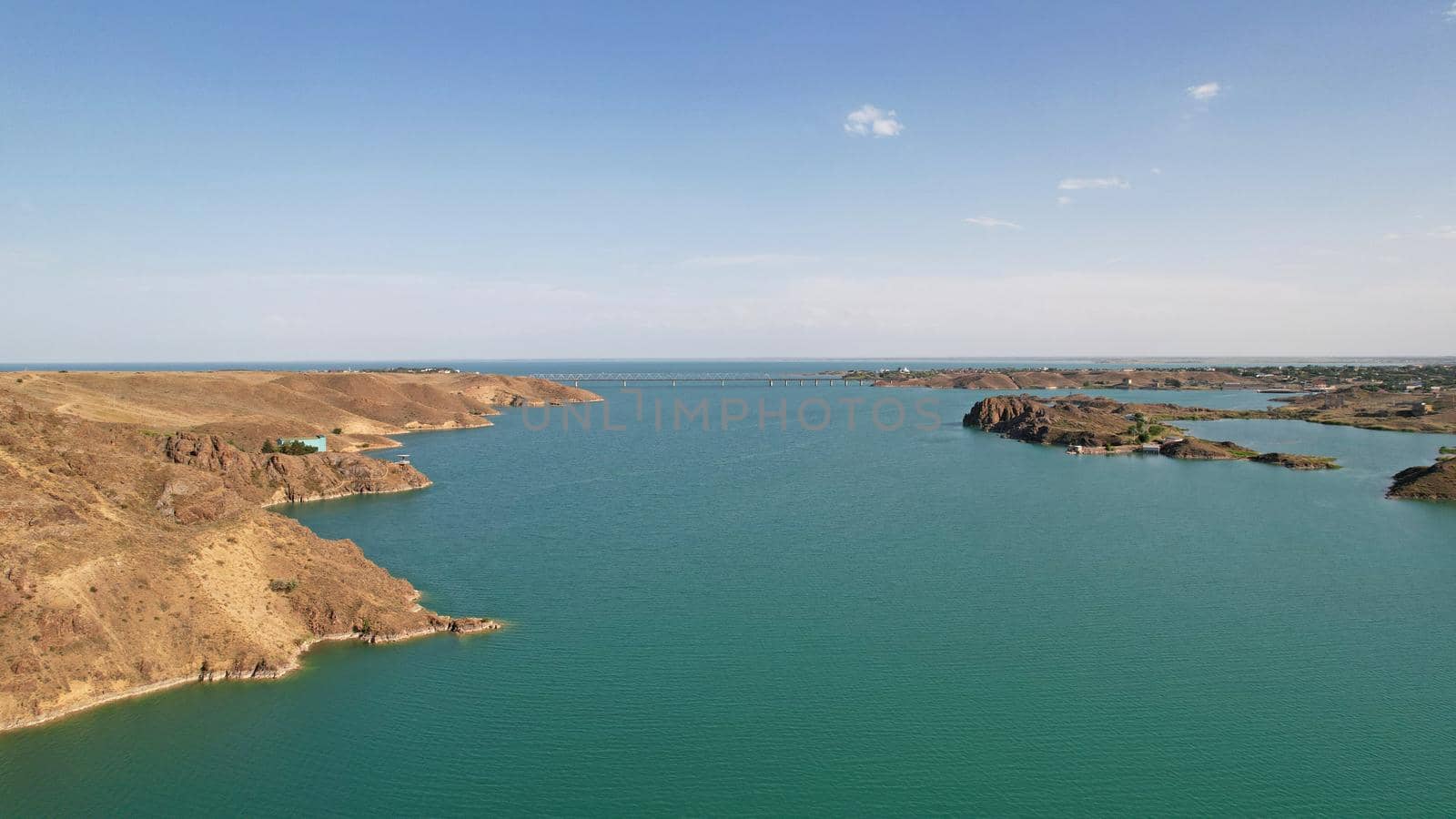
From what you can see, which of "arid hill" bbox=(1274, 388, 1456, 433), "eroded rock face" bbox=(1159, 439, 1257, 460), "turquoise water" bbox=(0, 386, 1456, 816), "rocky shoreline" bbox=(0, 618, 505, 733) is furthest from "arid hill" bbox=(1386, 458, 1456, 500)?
"rocky shoreline" bbox=(0, 618, 505, 733)

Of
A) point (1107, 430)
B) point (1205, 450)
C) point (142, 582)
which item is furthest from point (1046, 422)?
point (142, 582)

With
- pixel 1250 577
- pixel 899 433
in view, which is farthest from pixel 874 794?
pixel 899 433

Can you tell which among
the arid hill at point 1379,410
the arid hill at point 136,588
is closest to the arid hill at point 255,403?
the arid hill at point 136,588

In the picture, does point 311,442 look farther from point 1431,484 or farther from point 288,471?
point 1431,484

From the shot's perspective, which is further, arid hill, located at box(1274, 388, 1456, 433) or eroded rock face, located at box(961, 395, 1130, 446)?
arid hill, located at box(1274, 388, 1456, 433)

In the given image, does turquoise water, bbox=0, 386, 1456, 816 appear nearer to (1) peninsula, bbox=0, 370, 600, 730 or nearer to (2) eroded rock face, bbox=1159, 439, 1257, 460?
(1) peninsula, bbox=0, 370, 600, 730

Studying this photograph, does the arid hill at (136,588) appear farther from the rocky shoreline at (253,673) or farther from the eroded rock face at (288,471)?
the eroded rock face at (288,471)

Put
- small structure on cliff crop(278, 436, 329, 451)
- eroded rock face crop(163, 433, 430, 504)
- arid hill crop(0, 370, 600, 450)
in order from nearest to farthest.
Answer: eroded rock face crop(163, 433, 430, 504), small structure on cliff crop(278, 436, 329, 451), arid hill crop(0, 370, 600, 450)
